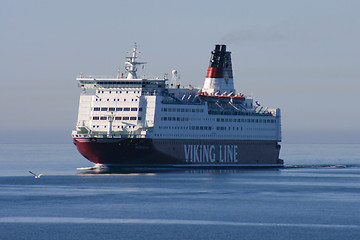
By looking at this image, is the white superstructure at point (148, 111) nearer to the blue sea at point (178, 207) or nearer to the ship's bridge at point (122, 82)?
the ship's bridge at point (122, 82)

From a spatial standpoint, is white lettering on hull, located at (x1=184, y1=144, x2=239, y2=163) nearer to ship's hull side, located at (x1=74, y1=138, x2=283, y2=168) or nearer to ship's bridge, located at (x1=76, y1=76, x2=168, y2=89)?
ship's hull side, located at (x1=74, y1=138, x2=283, y2=168)

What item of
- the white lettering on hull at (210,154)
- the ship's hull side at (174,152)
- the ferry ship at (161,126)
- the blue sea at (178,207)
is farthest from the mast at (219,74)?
the blue sea at (178,207)

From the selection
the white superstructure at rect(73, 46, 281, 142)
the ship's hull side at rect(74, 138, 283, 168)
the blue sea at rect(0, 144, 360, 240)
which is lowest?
the blue sea at rect(0, 144, 360, 240)

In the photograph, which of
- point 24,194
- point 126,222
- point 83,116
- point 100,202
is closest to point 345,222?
point 126,222

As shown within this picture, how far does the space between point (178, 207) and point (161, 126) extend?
101 feet

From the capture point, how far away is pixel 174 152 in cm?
8806

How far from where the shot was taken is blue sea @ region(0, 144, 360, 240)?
4656 centimetres

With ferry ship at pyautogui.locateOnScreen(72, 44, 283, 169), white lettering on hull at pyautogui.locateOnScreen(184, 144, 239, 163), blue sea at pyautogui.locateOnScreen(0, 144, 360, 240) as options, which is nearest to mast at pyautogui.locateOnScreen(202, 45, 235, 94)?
ferry ship at pyautogui.locateOnScreen(72, 44, 283, 169)

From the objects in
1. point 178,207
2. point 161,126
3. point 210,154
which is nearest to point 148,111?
point 161,126

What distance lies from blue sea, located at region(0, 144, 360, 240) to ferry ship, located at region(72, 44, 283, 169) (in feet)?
11.7

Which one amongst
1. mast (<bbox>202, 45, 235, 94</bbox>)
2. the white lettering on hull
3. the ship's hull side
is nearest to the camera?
the ship's hull side

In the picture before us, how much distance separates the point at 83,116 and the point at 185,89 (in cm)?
1285

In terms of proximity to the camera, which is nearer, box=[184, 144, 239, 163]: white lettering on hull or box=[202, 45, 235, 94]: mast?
box=[184, 144, 239, 163]: white lettering on hull

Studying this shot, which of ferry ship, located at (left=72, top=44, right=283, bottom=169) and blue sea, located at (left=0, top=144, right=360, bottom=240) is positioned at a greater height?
ferry ship, located at (left=72, top=44, right=283, bottom=169)
